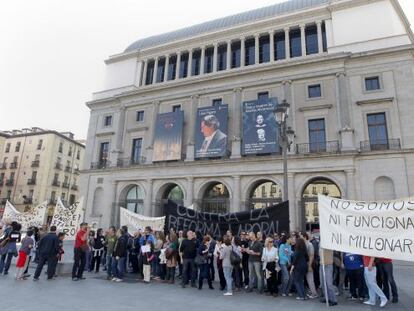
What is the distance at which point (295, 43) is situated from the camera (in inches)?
1225

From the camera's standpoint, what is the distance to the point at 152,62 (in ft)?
124

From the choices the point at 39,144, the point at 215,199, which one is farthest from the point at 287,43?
the point at 39,144

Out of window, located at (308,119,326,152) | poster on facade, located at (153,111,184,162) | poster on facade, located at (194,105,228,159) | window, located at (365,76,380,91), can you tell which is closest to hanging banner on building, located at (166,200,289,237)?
poster on facade, located at (194,105,228,159)

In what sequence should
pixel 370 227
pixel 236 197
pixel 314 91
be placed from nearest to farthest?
pixel 370 227 < pixel 236 197 < pixel 314 91

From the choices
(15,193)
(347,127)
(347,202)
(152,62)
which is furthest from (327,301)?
(15,193)

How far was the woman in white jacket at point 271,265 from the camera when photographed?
964 centimetres

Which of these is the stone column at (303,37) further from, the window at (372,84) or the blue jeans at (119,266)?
the blue jeans at (119,266)

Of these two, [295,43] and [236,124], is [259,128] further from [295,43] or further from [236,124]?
[295,43]

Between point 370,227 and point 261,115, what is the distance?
787 inches

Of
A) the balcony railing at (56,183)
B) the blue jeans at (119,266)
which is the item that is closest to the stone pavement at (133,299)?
the blue jeans at (119,266)

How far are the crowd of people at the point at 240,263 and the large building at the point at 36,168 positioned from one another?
49.4 metres

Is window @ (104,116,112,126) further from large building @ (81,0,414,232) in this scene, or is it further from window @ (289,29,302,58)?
window @ (289,29,302,58)

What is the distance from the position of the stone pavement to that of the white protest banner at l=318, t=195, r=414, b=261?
5.60ft

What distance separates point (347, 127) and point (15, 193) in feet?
191
